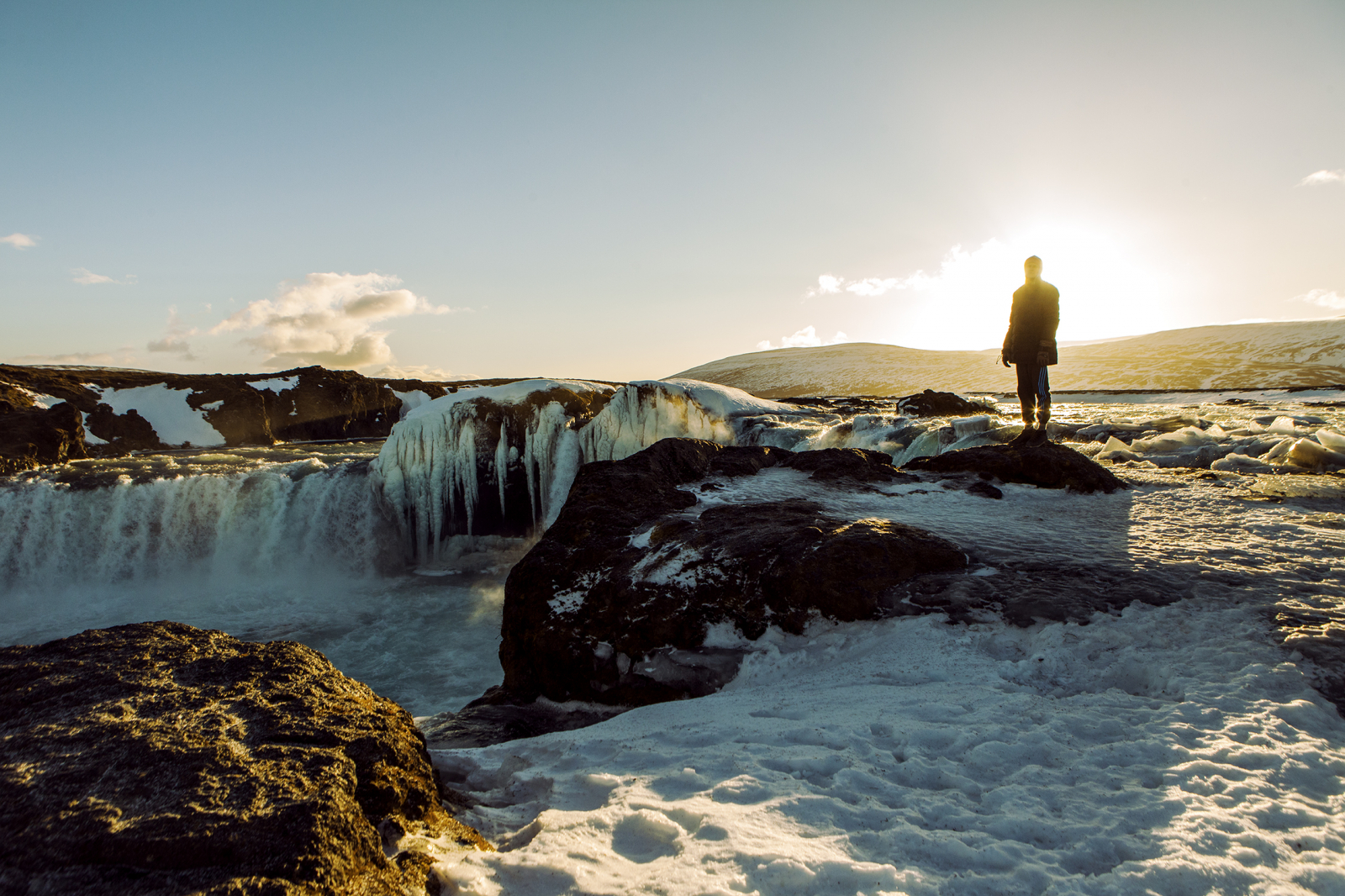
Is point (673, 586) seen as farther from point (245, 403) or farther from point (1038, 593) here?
point (245, 403)

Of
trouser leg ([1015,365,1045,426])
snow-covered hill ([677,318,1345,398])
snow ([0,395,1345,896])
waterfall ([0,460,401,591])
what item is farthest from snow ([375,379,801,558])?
snow-covered hill ([677,318,1345,398])

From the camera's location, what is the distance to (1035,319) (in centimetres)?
701

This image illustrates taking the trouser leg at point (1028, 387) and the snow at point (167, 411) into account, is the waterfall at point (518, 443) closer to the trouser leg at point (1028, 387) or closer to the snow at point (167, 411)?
the trouser leg at point (1028, 387)

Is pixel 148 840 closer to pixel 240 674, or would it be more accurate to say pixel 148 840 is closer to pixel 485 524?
pixel 240 674

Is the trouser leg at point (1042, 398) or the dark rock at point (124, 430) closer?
the trouser leg at point (1042, 398)

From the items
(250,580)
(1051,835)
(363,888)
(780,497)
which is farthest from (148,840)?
(250,580)

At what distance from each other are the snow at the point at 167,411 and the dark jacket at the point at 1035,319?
38771mm

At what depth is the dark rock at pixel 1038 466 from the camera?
5508 mm

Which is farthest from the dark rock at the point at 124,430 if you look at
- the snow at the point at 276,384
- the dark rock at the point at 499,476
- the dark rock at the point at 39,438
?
the dark rock at the point at 499,476

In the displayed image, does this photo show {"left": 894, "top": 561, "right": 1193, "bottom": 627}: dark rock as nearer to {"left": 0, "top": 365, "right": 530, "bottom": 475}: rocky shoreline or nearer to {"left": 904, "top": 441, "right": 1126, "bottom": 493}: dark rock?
{"left": 904, "top": 441, "right": 1126, "bottom": 493}: dark rock

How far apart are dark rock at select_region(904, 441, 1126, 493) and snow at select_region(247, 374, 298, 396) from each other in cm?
4016

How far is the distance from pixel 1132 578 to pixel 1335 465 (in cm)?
457

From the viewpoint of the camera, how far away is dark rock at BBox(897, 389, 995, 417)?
42.4 feet

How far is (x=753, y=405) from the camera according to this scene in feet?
47.4
